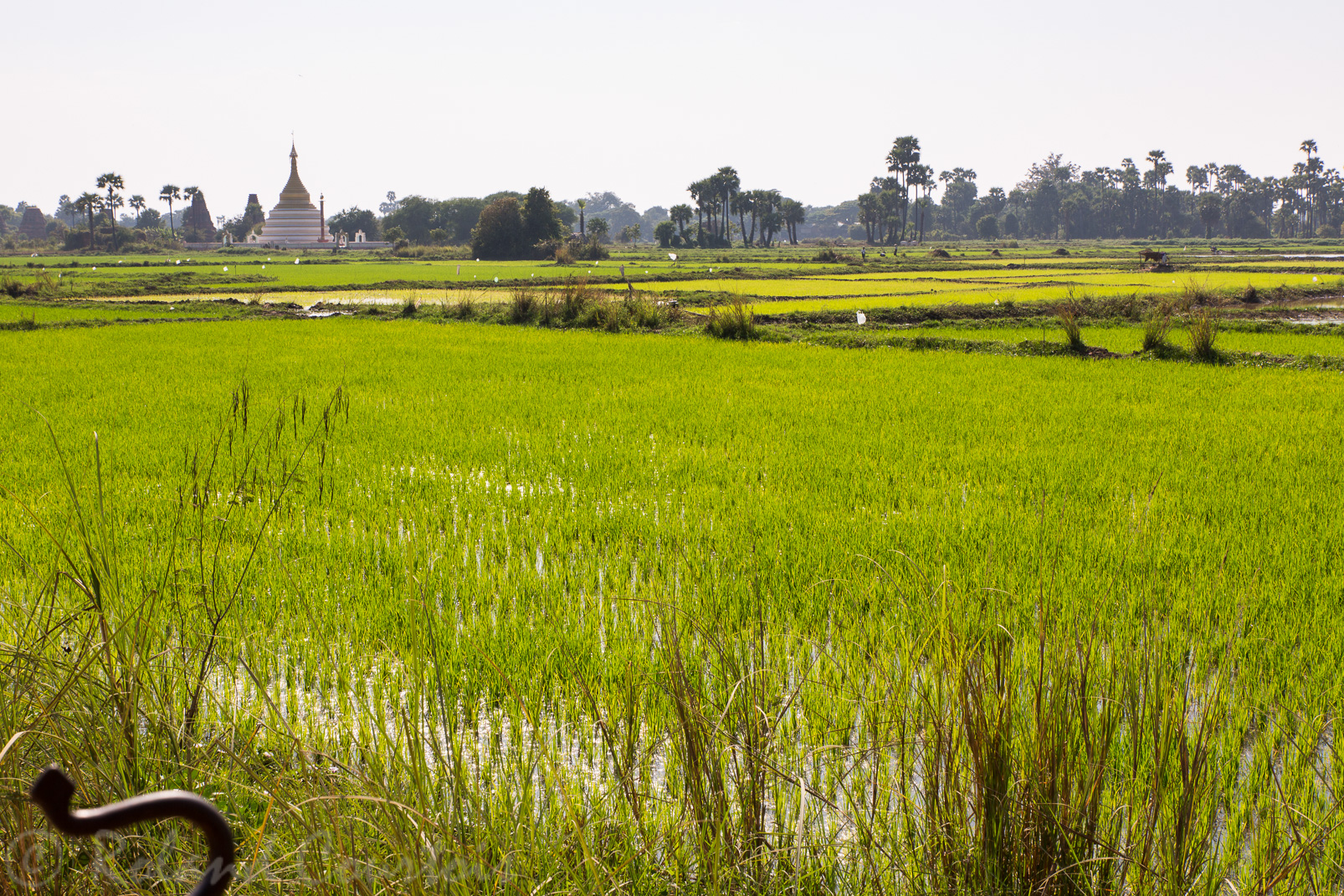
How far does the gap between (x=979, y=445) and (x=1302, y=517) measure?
231cm

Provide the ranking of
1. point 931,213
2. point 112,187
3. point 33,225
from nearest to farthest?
1. point 112,187
2. point 33,225
3. point 931,213

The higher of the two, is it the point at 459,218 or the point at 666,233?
the point at 459,218

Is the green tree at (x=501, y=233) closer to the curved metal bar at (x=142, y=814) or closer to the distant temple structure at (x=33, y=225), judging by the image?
the curved metal bar at (x=142, y=814)

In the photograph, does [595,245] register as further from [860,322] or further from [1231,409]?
[1231,409]

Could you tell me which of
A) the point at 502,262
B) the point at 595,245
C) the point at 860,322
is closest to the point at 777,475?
the point at 860,322

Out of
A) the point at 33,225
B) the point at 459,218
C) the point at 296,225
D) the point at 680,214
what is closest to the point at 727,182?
the point at 680,214

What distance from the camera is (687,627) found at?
2332mm

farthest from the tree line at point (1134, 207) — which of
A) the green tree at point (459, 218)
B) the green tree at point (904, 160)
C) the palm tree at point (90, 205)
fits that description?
the palm tree at point (90, 205)

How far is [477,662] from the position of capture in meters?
3.29

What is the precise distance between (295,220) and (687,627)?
281 ft

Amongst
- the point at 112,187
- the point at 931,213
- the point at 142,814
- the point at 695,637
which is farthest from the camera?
the point at 931,213

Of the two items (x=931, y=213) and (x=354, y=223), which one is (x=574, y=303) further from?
(x=931, y=213)

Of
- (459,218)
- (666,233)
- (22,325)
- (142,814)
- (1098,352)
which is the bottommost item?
(1098,352)

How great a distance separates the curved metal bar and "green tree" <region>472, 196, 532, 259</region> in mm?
52984
